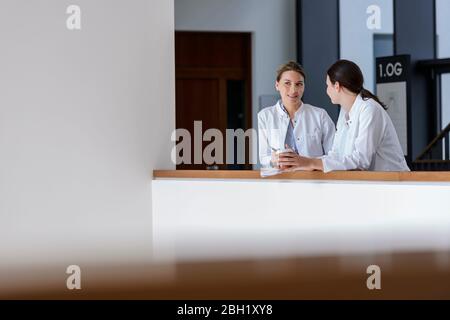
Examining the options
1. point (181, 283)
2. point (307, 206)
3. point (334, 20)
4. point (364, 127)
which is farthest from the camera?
point (334, 20)

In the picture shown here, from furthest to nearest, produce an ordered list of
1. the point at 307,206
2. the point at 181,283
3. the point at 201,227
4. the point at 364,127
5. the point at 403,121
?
the point at 403,121, the point at 201,227, the point at 307,206, the point at 364,127, the point at 181,283

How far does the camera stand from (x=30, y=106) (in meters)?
4.17

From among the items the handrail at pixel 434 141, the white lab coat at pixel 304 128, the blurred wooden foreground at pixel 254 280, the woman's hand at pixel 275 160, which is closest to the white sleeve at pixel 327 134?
the white lab coat at pixel 304 128

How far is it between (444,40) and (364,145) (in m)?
7.46

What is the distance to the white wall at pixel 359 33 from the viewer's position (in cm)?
1105

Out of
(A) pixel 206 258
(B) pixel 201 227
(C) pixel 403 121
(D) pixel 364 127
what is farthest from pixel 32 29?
(C) pixel 403 121

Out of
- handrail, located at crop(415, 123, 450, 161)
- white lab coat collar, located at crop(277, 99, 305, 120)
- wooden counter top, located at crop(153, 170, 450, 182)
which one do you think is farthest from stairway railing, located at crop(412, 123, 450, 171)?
white lab coat collar, located at crop(277, 99, 305, 120)

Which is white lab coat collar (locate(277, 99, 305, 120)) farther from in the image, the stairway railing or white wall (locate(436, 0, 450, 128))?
white wall (locate(436, 0, 450, 128))

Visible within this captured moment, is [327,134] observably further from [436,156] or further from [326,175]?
[436,156]

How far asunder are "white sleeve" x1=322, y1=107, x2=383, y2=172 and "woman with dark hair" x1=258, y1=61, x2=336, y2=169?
2.12 feet

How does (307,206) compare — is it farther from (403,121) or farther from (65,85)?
(403,121)

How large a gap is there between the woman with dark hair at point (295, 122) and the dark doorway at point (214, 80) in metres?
6.70

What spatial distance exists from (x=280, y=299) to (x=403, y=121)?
803 cm

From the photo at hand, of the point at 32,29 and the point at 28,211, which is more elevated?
the point at 32,29
